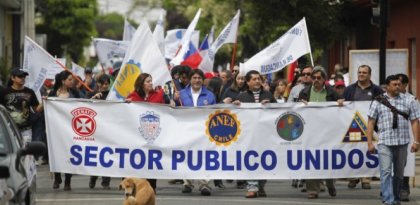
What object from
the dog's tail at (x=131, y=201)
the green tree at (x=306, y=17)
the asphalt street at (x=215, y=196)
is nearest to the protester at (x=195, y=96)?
the asphalt street at (x=215, y=196)

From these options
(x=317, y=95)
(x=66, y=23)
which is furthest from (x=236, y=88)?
(x=66, y=23)

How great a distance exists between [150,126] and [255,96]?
4.85 feet

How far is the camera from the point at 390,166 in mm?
13914

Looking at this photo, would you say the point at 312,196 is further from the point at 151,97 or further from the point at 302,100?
the point at 151,97

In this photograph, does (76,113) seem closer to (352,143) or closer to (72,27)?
(352,143)

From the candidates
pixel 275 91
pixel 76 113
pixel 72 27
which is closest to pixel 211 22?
pixel 72 27

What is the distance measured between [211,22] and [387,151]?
38.9 meters

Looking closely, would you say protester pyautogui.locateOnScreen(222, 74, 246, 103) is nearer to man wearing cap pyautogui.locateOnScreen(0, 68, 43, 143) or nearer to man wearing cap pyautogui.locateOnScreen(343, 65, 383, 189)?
man wearing cap pyautogui.locateOnScreen(343, 65, 383, 189)

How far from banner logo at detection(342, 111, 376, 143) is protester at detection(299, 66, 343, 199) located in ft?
1.17

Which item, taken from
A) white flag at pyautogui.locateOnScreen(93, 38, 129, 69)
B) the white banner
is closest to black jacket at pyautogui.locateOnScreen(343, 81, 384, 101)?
the white banner

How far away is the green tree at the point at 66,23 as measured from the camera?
55.2 meters

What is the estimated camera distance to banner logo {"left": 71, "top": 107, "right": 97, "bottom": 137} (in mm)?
15375

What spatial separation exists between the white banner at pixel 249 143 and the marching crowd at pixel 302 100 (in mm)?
234

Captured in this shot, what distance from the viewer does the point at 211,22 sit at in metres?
52.6
